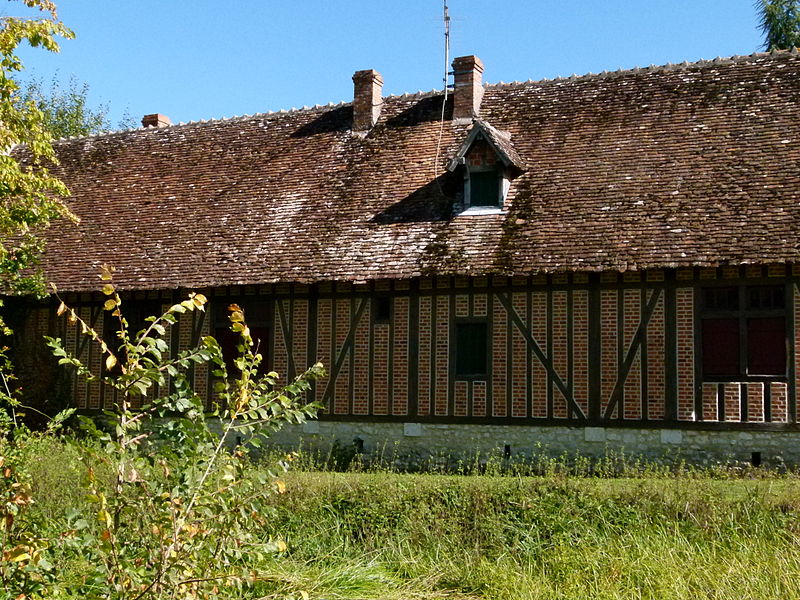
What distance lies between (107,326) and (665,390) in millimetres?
9954

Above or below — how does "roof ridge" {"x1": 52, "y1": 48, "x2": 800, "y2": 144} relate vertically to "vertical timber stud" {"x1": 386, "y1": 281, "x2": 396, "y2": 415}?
above

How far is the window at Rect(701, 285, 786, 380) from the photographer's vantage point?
13.7 metres

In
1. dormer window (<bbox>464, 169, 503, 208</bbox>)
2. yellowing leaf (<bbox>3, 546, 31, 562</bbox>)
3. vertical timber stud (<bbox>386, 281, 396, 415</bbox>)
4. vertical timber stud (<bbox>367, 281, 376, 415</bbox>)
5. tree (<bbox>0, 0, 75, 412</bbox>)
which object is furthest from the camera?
dormer window (<bbox>464, 169, 503, 208</bbox>)

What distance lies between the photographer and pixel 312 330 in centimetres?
1611

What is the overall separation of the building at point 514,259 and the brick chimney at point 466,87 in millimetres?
45

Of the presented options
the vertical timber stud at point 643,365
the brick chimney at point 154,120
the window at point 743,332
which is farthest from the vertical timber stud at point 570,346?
Answer: the brick chimney at point 154,120

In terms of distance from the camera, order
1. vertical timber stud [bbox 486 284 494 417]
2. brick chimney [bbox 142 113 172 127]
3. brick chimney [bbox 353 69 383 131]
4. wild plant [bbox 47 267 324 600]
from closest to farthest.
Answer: wild plant [bbox 47 267 324 600], vertical timber stud [bbox 486 284 494 417], brick chimney [bbox 353 69 383 131], brick chimney [bbox 142 113 172 127]

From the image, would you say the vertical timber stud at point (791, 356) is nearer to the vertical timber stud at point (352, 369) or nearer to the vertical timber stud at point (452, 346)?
the vertical timber stud at point (452, 346)

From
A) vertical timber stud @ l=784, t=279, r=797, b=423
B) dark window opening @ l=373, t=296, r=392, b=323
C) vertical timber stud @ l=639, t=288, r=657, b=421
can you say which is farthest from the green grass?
dark window opening @ l=373, t=296, r=392, b=323

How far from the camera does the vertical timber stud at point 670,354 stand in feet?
46.0

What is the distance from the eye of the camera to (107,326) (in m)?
17.7

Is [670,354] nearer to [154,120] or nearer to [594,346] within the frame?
[594,346]

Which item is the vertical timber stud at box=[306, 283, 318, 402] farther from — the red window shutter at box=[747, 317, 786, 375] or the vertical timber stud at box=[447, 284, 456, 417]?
the red window shutter at box=[747, 317, 786, 375]

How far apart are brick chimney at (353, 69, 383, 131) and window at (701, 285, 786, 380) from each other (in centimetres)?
805
